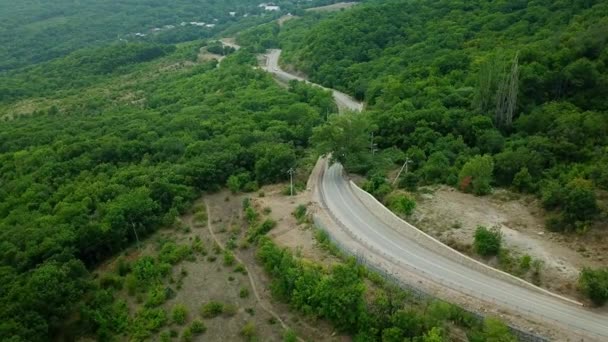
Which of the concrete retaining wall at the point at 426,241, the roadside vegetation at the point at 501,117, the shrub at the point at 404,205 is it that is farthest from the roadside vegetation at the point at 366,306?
the shrub at the point at 404,205

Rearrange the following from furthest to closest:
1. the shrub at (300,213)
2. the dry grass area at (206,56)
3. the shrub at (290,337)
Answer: the dry grass area at (206,56), the shrub at (300,213), the shrub at (290,337)

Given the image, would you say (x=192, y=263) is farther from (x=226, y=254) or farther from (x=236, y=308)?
(x=236, y=308)

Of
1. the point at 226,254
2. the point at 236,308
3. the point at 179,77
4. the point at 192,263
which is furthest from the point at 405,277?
the point at 179,77

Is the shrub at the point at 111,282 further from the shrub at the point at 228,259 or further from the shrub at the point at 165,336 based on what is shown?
the shrub at the point at 228,259

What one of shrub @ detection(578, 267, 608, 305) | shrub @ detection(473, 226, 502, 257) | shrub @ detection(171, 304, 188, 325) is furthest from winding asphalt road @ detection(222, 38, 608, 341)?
shrub @ detection(171, 304, 188, 325)

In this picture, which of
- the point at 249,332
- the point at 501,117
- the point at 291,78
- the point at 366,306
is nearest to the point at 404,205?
the point at 366,306
